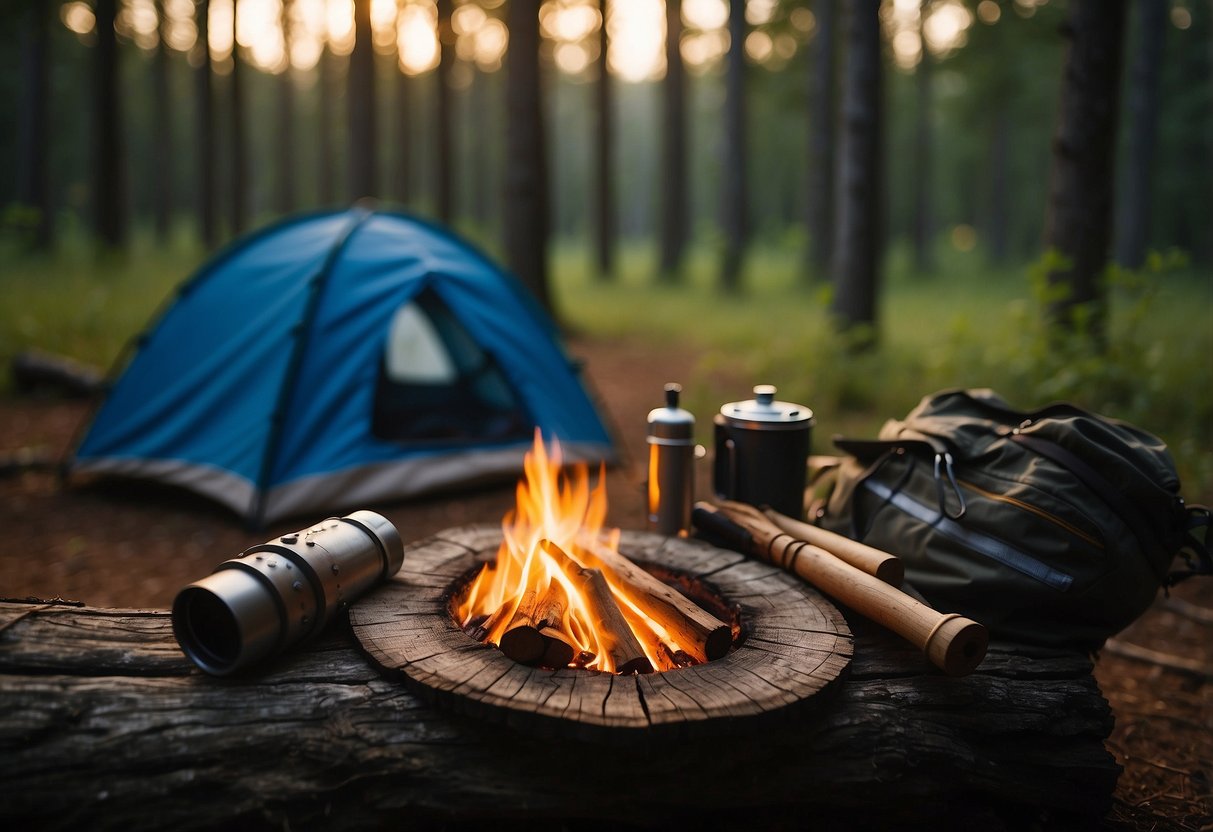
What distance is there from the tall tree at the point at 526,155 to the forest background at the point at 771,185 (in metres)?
0.04

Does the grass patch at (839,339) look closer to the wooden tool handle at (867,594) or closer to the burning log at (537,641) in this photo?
the wooden tool handle at (867,594)

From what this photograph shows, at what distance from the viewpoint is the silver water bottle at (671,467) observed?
322 cm

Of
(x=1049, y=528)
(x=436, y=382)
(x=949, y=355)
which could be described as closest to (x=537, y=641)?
(x=1049, y=528)

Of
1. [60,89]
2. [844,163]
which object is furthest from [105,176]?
[60,89]

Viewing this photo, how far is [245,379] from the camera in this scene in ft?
16.4

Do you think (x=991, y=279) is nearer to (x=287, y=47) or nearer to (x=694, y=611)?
(x=287, y=47)

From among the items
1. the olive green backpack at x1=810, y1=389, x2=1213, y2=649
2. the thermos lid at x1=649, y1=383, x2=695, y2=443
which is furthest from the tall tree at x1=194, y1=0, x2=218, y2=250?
the olive green backpack at x1=810, y1=389, x2=1213, y2=649

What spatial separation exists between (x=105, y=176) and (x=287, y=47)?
1249 cm

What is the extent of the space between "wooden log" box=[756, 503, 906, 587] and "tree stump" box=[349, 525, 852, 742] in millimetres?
154

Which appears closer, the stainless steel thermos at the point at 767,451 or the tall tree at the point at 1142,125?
the stainless steel thermos at the point at 767,451

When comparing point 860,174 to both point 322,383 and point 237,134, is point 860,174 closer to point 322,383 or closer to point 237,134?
point 322,383

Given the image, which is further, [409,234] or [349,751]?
[409,234]

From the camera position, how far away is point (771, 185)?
40562 mm

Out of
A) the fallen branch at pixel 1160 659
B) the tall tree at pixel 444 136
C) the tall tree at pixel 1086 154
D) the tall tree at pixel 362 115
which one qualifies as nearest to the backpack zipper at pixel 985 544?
the fallen branch at pixel 1160 659
